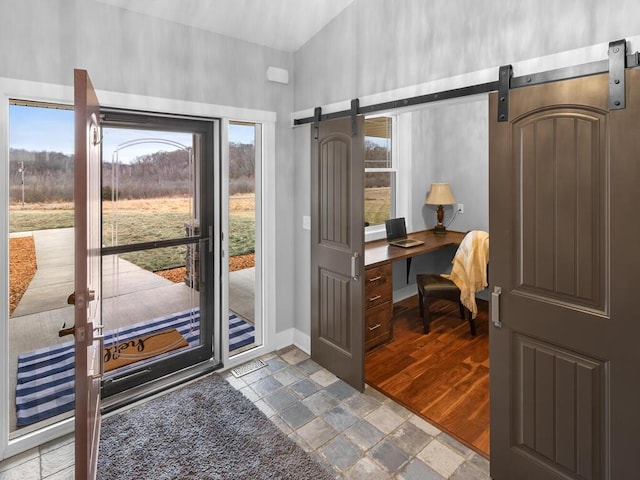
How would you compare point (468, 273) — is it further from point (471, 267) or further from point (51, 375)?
point (51, 375)

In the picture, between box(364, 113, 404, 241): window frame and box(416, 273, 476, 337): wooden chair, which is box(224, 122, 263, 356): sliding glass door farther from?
box(416, 273, 476, 337): wooden chair

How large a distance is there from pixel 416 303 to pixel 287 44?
3.16 meters

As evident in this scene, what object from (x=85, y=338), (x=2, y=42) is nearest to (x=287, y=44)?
(x=2, y=42)

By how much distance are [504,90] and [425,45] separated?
651 millimetres

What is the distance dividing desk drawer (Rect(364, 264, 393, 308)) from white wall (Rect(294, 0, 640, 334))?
1.73ft

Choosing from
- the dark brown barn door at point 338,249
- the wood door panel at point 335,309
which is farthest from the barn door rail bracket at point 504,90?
the wood door panel at point 335,309

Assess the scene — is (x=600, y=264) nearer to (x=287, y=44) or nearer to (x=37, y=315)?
(x=287, y=44)

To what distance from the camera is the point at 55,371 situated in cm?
261

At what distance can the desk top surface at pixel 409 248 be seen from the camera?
136 inches

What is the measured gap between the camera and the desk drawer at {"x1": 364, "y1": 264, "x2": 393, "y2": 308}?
3256 mm

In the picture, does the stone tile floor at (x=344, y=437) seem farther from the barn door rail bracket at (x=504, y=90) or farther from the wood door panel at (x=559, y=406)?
the barn door rail bracket at (x=504, y=90)

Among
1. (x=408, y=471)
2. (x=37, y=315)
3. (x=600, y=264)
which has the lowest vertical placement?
(x=408, y=471)

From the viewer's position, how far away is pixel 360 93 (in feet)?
8.61

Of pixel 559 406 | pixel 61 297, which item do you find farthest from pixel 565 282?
pixel 61 297
